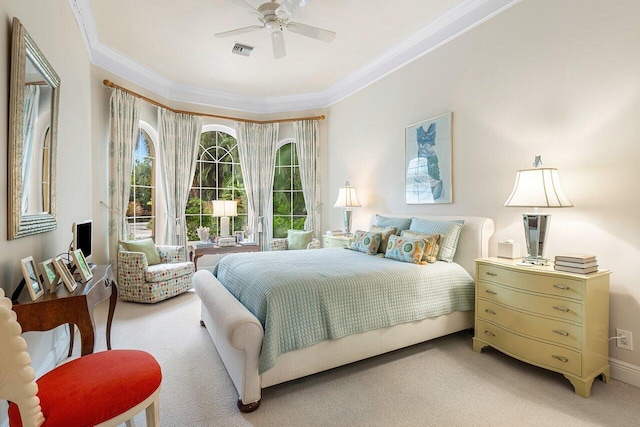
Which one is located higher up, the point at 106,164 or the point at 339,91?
the point at 339,91

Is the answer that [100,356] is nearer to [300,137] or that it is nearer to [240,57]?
[240,57]

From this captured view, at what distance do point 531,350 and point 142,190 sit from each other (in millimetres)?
5124

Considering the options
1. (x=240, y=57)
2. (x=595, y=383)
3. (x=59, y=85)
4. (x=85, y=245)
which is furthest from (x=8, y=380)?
(x=240, y=57)

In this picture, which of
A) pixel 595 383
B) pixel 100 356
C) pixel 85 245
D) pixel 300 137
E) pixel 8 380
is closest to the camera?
pixel 8 380

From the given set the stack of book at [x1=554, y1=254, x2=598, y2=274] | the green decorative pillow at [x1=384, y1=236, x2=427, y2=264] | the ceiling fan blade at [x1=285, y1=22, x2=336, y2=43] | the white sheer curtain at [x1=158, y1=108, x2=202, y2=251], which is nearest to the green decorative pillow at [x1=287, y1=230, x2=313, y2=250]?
the white sheer curtain at [x1=158, y1=108, x2=202, y2=251]

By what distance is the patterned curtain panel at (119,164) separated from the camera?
4203mm

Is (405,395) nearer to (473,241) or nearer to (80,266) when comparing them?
(473,241)

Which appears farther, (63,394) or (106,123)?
(106,123)

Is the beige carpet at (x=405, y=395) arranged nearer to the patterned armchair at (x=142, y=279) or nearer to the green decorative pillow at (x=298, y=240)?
the patterned armchair at (x=142, y=279)

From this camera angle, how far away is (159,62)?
14.4 ft

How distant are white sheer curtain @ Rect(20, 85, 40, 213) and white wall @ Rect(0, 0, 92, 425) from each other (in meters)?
0.20

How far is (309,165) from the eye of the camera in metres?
5.66

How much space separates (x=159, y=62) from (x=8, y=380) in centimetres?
439

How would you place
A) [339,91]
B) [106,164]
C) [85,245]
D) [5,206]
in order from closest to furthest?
[5,206] → [85,245] → [106,164] → [339,91]
